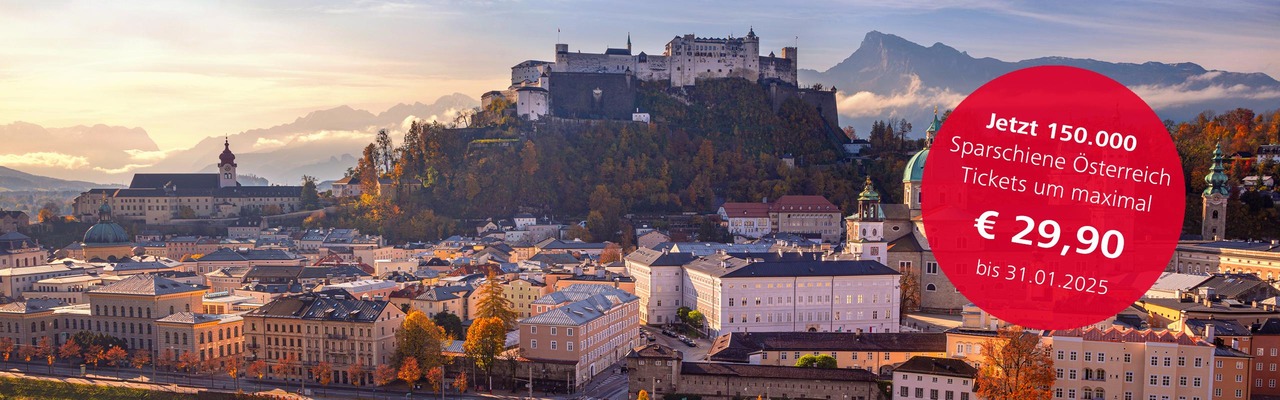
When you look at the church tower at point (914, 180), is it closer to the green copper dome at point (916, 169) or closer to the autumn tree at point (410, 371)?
the green copper dome at point (916, 169)

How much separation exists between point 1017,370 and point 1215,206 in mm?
34270

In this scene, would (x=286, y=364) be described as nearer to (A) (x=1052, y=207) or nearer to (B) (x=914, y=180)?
(B) (x=914, y=180)

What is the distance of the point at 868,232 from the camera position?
43469 millimetres

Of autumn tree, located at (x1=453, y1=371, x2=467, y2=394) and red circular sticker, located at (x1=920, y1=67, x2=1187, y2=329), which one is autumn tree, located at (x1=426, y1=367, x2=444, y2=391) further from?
red circular sticker, located at (x1=920, y1=67, x2=1187, y2=329)

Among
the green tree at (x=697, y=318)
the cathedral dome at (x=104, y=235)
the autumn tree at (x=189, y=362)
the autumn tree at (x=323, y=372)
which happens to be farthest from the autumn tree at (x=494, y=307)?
the cathedral dome at (x=104, y=235)

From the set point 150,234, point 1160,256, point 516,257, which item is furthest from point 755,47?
point 150,234

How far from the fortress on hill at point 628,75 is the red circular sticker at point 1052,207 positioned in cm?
2818

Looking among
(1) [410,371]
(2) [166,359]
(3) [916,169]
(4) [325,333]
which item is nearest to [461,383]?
(1) [410,371]

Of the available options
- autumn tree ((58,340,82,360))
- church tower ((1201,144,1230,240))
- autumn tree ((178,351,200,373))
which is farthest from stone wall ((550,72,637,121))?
autumn tree ((178,351,200,373))

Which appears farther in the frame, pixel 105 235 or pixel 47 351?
pixel 105 235

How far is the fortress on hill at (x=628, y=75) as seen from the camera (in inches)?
2990

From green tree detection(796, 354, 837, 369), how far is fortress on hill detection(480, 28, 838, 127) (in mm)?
46280

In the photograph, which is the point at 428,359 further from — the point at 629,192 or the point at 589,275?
the point at 629,192

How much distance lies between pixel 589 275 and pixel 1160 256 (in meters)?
25.9
